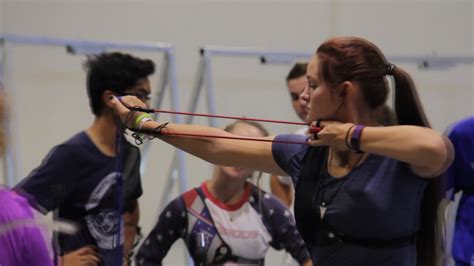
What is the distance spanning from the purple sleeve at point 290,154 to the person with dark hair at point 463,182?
0.76 meters

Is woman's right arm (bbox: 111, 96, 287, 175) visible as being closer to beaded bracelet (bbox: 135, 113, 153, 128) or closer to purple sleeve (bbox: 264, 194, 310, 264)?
beaded bracelet (bbox: 135, 113, 153, 128)

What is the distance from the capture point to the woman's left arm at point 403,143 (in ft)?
5.12

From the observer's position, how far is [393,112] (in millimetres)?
1788

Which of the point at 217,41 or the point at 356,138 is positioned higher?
the point at 356,138

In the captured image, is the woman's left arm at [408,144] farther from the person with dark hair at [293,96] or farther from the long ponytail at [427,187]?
the person with dark hair at [293,96]

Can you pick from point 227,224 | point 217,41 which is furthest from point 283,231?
point 217,41

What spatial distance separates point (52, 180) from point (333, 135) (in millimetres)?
1003

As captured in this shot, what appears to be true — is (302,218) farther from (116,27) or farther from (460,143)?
(116,27)

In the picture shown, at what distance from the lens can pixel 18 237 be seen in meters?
1.46

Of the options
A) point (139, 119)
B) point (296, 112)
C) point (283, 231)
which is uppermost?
point (139, 119)

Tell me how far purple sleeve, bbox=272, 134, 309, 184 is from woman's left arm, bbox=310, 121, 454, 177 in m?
0.18

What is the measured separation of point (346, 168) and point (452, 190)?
87 cm

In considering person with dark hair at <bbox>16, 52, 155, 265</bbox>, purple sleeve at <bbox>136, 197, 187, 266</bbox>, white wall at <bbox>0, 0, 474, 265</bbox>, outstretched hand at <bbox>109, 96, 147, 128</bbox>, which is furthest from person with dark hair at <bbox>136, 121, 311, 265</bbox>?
white wall at <bbox>0, 0, 474, 265</bbox>

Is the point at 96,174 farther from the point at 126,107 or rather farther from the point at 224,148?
the point at 224,148
